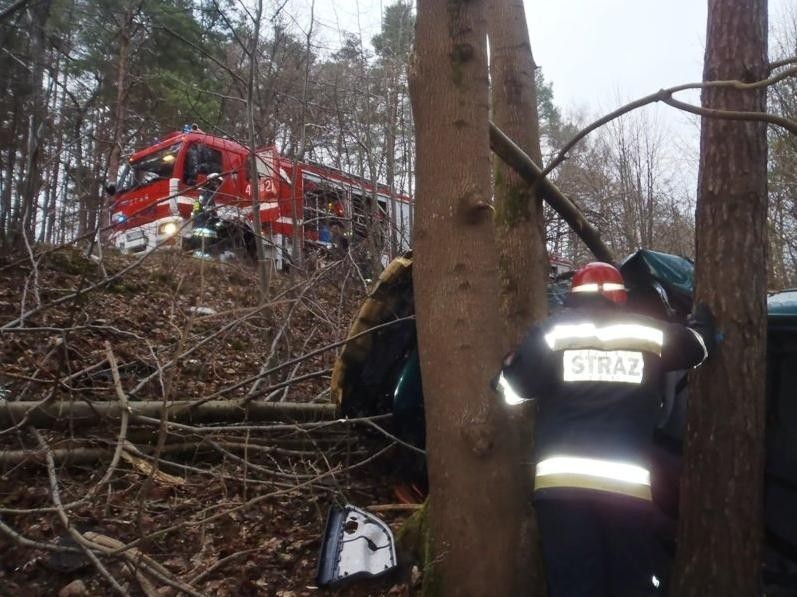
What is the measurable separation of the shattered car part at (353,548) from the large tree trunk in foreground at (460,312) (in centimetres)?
39

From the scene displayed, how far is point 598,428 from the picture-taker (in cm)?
272

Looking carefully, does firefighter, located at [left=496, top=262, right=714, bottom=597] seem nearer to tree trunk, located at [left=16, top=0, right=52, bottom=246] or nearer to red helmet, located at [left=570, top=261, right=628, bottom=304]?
red helmet, located at [left=570, top=261, right=628, bottom=304]

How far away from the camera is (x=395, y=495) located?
14.1ft

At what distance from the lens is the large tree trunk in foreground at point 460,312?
2.83 metres

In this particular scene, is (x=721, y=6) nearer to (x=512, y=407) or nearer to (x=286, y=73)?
(x=512, y=407)

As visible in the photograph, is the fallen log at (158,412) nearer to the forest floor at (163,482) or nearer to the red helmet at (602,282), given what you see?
the forest floor at (163,482)

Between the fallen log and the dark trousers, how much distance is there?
2.08 meters

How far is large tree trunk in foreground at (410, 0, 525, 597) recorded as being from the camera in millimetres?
2830

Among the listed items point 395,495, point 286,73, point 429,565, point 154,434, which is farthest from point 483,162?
point 286,73

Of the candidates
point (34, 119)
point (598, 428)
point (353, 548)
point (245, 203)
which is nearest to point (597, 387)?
point (598, 428)

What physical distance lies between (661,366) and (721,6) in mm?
1578

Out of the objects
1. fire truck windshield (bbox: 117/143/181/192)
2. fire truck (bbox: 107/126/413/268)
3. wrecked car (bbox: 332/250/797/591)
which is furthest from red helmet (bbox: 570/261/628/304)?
fire truck windshield (bbox: 117/143/181/192)

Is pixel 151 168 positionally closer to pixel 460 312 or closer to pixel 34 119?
pixel 34 119

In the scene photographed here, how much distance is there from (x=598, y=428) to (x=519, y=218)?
155 cm
